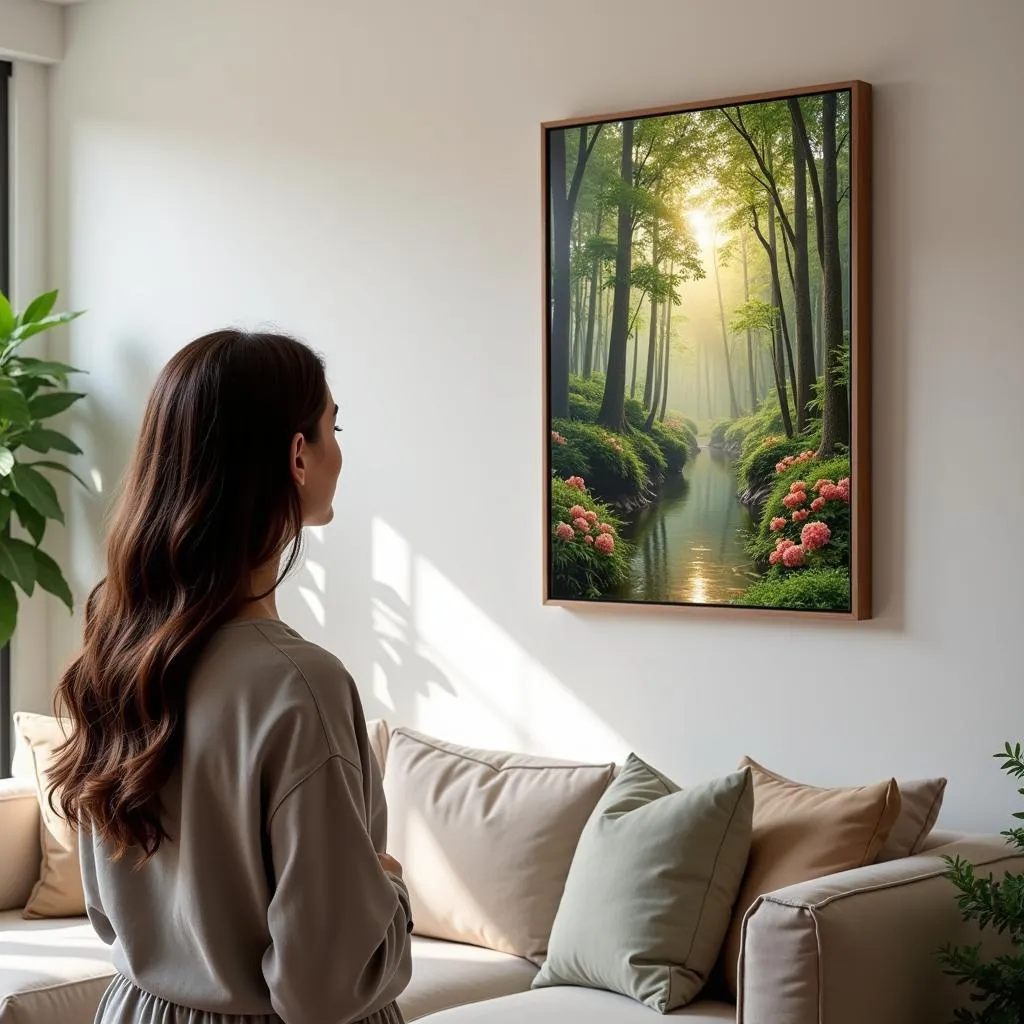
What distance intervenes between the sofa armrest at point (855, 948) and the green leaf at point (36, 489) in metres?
2.61

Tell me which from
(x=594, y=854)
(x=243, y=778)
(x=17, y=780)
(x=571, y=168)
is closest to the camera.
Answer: (x=243, y=778)

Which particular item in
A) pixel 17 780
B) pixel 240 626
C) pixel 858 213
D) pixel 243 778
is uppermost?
pixel 858 213

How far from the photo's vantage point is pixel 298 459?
1497 mm

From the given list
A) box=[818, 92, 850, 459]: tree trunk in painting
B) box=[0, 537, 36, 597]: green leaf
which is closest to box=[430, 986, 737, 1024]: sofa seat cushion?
box=[818, 92, 850, 459]: tree trunk in painting

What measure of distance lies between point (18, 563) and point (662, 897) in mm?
2357

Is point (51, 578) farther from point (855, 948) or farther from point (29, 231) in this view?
point (855, 948)

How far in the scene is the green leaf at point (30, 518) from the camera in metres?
4.29

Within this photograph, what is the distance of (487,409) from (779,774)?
116 centimetres

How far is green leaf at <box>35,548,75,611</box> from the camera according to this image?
4.31 meters

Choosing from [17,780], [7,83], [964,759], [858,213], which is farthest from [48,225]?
[964,759]

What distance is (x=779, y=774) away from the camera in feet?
10.5

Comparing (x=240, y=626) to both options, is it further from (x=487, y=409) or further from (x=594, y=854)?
(x=487, y=409)

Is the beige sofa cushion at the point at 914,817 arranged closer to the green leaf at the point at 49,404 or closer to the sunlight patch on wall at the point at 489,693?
the sunlight patch on wall at the point at 489,693

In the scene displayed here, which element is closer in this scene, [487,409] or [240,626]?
[240,626]
